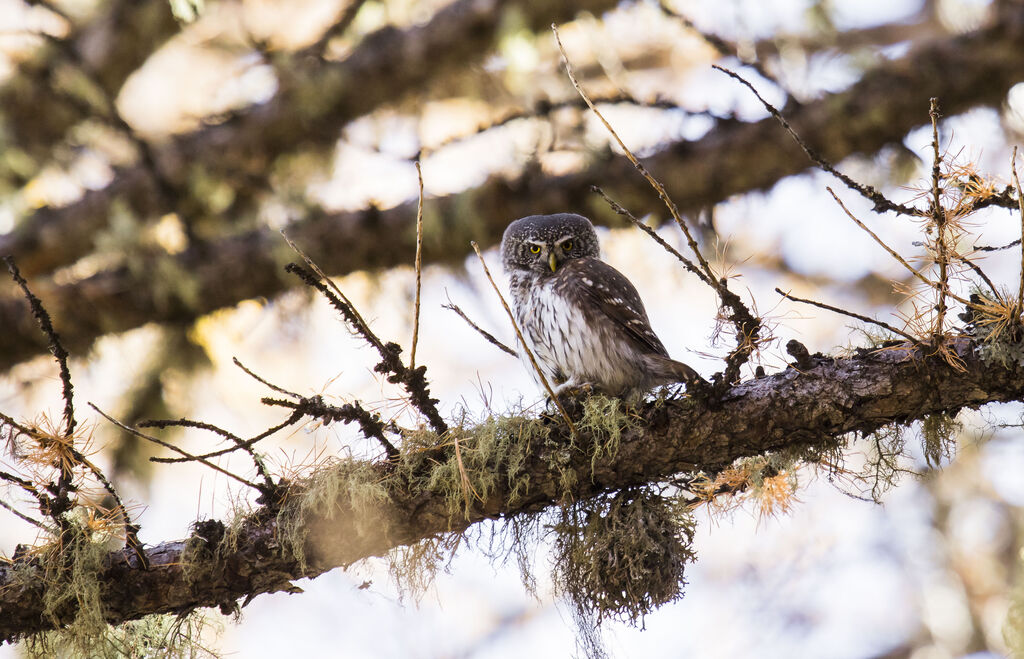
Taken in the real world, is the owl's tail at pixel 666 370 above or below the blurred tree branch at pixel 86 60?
below

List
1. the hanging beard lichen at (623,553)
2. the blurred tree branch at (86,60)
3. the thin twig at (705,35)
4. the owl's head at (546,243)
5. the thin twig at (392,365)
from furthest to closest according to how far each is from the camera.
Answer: the blurred tree branch at (86,60), the thin twig at (705,35), the owl's head at (546,243), the hanging beard lichen at (623,553), the thin twig at (392,365)

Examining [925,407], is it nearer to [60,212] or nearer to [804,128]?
[804,128]

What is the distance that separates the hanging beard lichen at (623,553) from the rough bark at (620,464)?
8 cm

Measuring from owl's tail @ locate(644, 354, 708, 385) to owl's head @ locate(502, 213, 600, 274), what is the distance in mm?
872

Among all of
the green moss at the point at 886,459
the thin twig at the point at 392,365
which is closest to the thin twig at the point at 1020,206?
the green moss at the point at 886,459

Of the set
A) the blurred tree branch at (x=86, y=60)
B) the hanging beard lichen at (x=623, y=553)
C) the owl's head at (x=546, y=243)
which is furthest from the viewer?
the blurred tree branch at (x=86, y=60)

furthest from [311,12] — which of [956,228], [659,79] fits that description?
[956,228]

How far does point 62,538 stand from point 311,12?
4783mm

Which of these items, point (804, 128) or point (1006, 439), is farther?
point (1006, 439)

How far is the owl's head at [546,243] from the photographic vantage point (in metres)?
4.29

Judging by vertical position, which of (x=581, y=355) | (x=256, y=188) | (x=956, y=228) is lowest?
(x=956, y=228)

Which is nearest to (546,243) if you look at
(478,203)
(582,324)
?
(582,324)

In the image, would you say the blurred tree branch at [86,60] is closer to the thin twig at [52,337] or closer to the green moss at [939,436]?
the thin twig at [52,337]

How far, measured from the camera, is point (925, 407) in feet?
8.55
